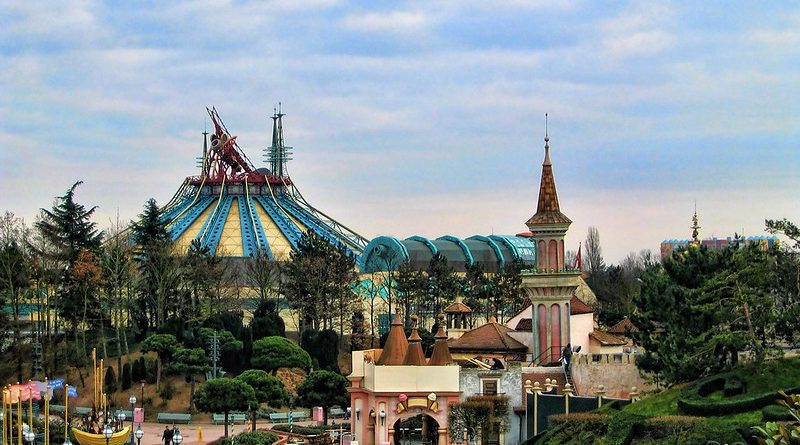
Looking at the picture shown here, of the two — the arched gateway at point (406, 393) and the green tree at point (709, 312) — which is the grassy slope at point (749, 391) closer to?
the green tree at point (709, 312)

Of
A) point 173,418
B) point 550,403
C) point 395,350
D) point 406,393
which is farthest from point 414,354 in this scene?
point 173,418

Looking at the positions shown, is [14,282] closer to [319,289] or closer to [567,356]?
[319,289]

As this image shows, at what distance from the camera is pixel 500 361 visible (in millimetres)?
55781

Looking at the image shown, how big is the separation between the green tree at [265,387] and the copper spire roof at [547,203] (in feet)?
40.0

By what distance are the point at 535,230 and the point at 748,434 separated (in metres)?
21.6

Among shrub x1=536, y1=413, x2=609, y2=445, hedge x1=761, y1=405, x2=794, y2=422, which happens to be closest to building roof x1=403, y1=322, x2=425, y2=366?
shrub x1=536, y1=413, x2=609, y2=445

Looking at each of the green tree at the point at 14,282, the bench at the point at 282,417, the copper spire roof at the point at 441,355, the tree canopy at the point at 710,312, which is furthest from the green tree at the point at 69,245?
the tree canopy at the point at 710,312

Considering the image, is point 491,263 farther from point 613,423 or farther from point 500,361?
point 613,423

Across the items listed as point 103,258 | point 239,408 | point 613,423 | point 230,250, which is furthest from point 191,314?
point 613,423

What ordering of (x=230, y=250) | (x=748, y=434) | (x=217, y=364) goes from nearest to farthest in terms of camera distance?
1. (x=748, y=434)
2. (x=217, y=364)
3. (x=230, y=250)

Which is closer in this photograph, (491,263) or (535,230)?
(535,230)

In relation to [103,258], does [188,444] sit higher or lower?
lower

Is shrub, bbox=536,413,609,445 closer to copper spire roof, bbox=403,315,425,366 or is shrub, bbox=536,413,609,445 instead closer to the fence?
the fence

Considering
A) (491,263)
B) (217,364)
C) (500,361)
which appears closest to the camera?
(500,361)
